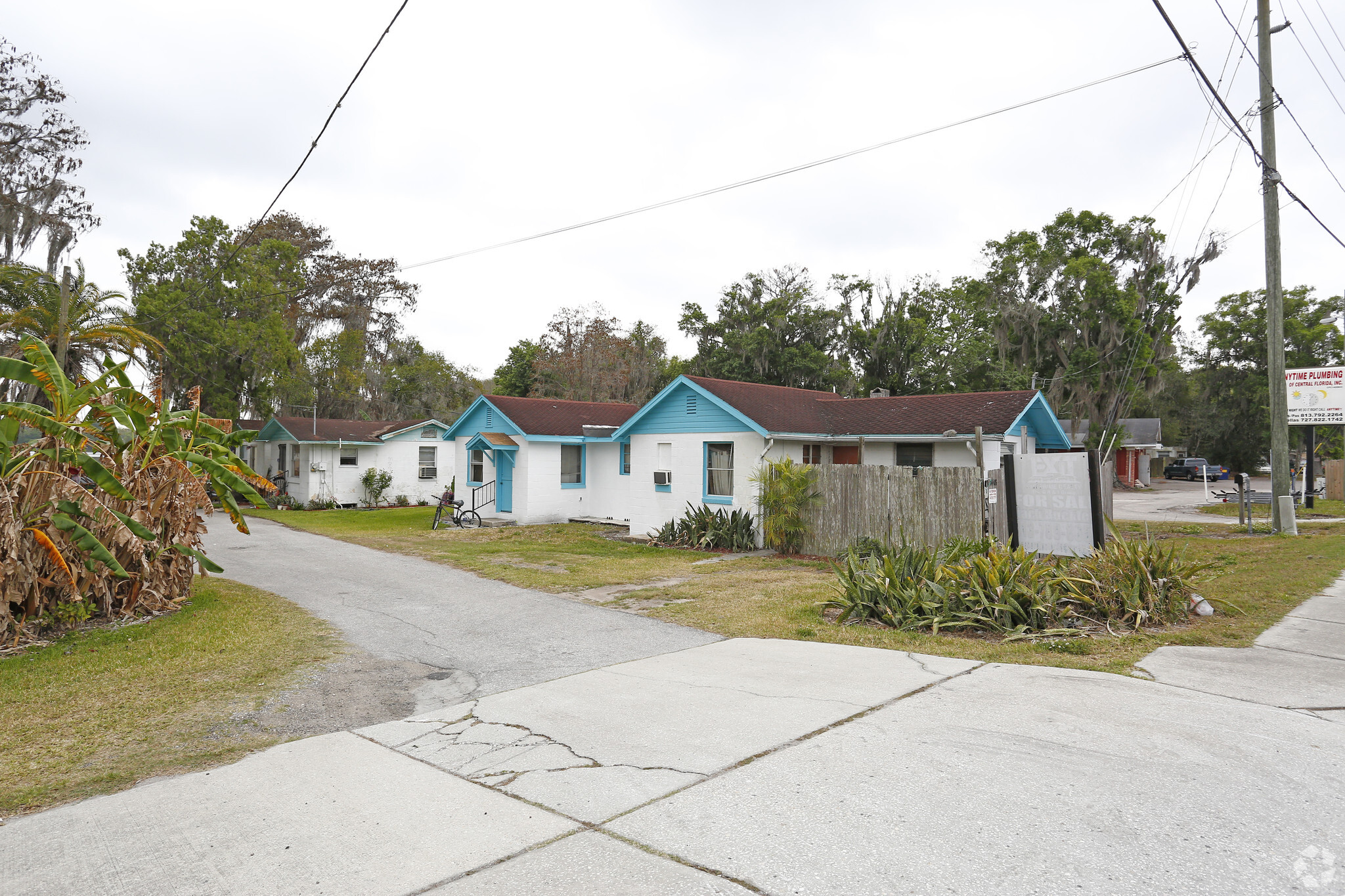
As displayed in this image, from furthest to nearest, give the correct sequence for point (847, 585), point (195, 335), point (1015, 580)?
point (195, 335) → point (847, 585) → point (1015, 580)

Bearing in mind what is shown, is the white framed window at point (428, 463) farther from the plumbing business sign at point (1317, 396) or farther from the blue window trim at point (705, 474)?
the plumbing business sign at point (1317, 396)

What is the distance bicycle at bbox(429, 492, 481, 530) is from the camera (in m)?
24.0

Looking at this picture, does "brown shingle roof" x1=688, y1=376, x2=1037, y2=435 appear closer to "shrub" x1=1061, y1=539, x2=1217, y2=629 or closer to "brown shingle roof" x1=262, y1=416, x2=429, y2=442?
"shrub" x1=1061, y1=539, x2=1217, y2=629

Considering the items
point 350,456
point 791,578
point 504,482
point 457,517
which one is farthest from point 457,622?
point 350,456

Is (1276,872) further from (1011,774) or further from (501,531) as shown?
(501,531)

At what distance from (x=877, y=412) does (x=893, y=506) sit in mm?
5544

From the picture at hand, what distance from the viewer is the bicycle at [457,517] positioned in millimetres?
24047

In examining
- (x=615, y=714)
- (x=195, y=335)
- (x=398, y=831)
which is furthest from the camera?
(x=195, y=335)

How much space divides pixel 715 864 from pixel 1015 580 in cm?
641

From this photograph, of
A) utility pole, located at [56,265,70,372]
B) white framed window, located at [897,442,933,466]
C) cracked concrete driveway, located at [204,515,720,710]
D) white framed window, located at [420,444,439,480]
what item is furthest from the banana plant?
white framed window, located at [420,444,439,480]

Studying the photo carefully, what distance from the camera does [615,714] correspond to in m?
5.85

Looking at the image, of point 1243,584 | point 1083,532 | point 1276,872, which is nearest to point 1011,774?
point 1276,872

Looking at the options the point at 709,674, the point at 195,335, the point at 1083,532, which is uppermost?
the point at 195,335

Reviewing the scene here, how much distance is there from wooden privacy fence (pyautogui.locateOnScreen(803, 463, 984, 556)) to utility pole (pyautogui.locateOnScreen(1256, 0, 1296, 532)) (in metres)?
8.21
